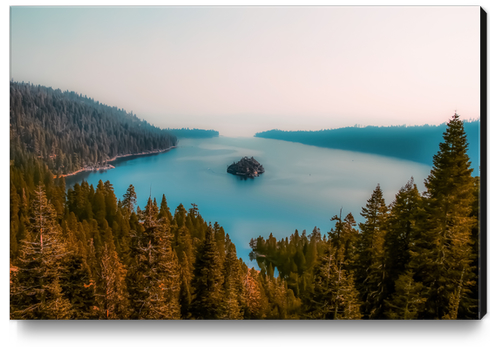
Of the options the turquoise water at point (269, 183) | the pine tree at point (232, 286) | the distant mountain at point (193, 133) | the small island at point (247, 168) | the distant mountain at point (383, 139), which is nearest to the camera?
the pine tree at point (232, 286)

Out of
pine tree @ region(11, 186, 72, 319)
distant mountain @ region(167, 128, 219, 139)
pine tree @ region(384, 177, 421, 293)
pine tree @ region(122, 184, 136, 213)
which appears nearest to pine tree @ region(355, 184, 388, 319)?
pine tree @ region(384, 177, 421, 293)

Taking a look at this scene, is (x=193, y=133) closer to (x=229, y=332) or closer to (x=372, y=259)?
(x=229, y=332)

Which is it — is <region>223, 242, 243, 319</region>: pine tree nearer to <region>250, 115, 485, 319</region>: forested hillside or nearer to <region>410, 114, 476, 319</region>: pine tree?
<region>250, 115, 485, 319</region>: forested hillside

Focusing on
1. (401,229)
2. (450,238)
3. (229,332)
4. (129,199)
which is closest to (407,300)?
(401,229)

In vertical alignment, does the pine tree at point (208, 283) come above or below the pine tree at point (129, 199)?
below

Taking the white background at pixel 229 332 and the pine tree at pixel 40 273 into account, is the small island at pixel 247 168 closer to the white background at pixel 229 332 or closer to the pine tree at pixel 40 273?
the white background at pixel 229 332

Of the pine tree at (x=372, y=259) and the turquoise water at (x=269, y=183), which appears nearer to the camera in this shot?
the pine tree at (x=372, y=259)

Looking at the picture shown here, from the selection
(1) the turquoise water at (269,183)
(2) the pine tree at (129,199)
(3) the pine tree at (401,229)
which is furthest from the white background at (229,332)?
(2) the pine tree at (129,199)
